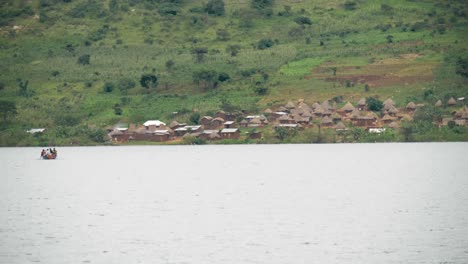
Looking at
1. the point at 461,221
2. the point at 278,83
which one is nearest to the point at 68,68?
the point at 278,83

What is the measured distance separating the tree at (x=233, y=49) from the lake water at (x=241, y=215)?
286 feet

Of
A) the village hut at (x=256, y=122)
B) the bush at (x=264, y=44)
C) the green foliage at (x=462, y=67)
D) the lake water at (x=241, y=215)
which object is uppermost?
the lake water at (x=241, y=215)

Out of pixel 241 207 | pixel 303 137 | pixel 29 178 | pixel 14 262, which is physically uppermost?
pixel 14 262

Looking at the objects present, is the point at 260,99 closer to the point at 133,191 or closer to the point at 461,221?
the point at 133,191

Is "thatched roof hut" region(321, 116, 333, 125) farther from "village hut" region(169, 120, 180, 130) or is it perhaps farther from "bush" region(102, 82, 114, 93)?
"bush" region(102, 82, 114, 93)

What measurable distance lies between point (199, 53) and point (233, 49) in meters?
7.92

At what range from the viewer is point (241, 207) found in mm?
62094

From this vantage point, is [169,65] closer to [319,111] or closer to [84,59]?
[84,59]

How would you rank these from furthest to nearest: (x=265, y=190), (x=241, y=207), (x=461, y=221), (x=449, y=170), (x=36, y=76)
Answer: (x=36, y=76)
(x=449, y=170)
(x=265, y=190)
(x=241, y=207)
(x=461, y=221)

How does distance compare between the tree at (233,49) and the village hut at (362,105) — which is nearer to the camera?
the village hut at (362,105)

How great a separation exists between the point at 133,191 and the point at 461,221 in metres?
34.5

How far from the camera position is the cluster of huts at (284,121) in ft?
463

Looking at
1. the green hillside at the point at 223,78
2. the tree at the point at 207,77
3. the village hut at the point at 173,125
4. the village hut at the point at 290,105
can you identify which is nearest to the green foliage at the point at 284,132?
the village hut at the point at 290,105

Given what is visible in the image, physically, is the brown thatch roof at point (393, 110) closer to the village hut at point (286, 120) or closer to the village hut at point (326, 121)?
the village hut at point (326, 121)
